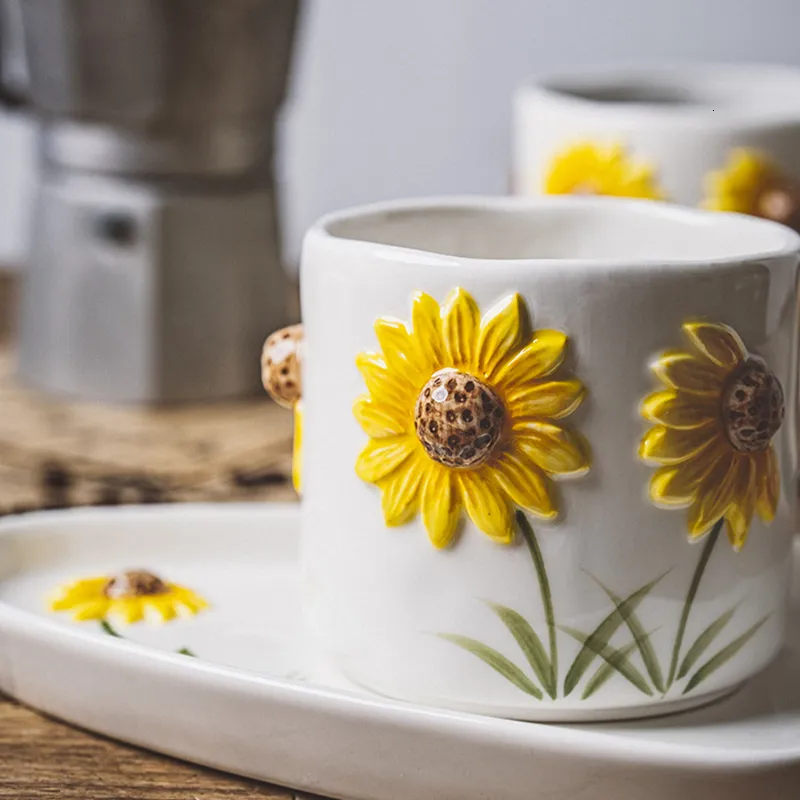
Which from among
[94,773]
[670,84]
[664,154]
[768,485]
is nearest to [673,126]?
[664,154]

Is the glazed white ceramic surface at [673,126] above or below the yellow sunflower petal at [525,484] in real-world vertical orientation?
above

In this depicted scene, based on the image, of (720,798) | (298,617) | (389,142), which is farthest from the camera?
(389,142)

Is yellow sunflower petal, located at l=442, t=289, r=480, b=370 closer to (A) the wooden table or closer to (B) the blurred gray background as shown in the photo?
(A) the wooden table

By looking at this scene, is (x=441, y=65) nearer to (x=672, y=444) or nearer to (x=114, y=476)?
(x=114, y=476)

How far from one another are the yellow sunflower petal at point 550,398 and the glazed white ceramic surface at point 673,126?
29cm

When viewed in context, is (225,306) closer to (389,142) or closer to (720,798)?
(389,142)

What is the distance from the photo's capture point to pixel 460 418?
0.36m

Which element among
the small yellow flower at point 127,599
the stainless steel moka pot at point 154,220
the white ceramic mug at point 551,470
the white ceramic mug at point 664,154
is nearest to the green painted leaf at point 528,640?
the white ceramic mug at point 551,470

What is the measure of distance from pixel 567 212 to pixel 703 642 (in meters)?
0.15

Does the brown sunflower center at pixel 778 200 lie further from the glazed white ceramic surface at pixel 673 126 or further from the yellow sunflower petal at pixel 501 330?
the yellow sunflower petal at pixel 501 330

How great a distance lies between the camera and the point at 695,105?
2.54 ft

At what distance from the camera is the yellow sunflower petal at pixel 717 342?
14.3 inches

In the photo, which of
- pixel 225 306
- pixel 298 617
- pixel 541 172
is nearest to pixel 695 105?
pixel 541 172

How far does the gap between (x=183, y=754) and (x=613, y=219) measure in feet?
0.71
